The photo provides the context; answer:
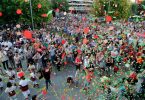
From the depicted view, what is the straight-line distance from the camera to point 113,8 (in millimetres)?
45438

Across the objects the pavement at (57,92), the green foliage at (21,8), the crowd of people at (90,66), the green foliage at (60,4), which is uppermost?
the green foliage at (21,8)

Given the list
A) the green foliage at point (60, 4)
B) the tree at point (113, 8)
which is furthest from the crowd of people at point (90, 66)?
the green foliage at point (60, 4)

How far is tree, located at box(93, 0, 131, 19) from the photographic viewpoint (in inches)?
1756

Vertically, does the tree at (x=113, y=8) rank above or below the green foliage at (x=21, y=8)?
below

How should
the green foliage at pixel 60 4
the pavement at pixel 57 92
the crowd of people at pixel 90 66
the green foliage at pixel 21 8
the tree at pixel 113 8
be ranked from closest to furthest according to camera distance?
the crowd of people at pixel 90 66 < the pavement at pixel 57 92 < the green foliage at pixel 21 8 < the tree at pixel 113 8 < the green foliage at pixel 60 4

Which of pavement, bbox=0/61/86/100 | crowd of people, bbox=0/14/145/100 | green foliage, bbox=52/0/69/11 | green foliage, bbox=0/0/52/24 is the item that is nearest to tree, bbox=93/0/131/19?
green foliage, bbox=0/0/52/24

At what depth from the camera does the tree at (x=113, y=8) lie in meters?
44.6

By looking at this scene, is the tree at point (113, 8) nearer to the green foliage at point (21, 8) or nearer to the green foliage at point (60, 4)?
the green foliage at point (21, 8)

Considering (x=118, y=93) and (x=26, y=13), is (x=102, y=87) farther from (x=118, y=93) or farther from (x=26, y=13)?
(x=26, y=13)

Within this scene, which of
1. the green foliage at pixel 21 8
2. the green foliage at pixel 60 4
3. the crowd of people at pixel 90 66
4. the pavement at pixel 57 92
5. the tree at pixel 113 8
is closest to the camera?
the crowd of people at pixel 90 66

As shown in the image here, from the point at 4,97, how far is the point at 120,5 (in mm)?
33461

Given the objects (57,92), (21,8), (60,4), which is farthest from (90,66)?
(60,4)

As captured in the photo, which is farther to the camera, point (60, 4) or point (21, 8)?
point (60, 4)

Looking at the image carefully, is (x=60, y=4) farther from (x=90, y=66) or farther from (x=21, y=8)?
(x=90, y=66)
